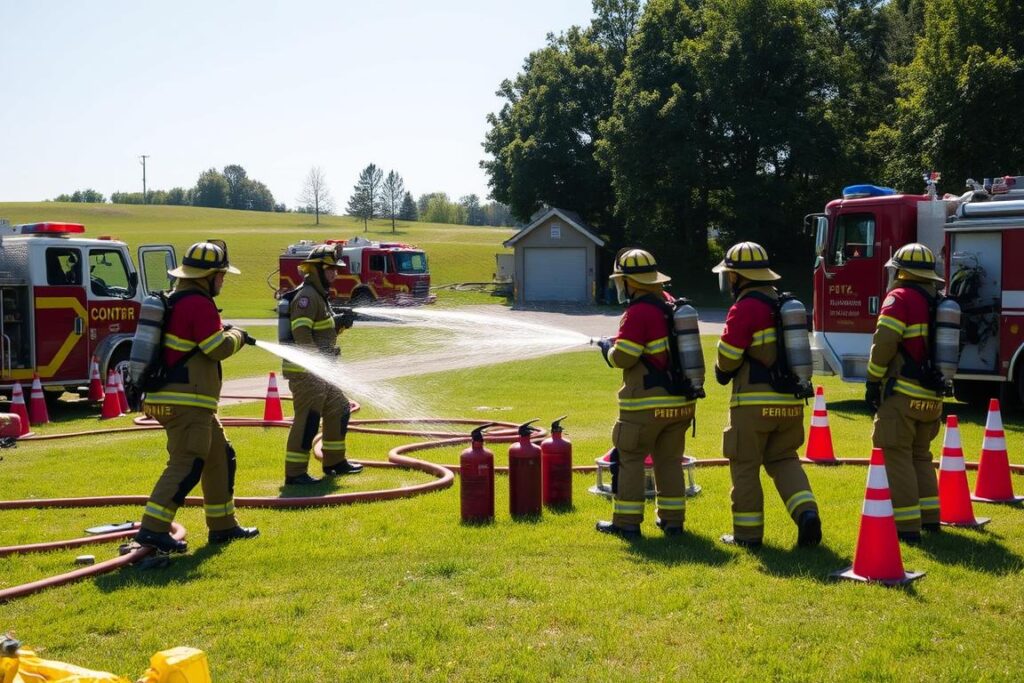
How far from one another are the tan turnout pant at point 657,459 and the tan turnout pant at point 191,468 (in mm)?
2915

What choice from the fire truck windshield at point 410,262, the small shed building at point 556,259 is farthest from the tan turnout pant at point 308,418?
the small shed building at point 556,259

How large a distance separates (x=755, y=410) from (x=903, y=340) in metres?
1.40

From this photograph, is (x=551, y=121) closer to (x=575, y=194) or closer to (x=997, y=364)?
(x=575, y=194)

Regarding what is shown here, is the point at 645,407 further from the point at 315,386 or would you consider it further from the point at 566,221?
the point at 566,221

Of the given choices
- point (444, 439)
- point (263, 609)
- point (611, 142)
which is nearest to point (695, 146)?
point (611, 142)

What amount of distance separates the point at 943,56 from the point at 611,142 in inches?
591

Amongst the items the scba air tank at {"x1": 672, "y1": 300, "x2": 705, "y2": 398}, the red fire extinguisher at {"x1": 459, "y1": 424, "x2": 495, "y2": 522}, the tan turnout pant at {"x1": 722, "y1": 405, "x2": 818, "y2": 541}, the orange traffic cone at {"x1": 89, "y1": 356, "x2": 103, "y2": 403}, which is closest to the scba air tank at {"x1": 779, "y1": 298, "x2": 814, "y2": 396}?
the tan turnout pant at {"x1": 722, "y1": 405, "x2": 818, "y2": 541}

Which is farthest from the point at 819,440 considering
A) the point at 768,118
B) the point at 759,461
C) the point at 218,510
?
the point at 768,118

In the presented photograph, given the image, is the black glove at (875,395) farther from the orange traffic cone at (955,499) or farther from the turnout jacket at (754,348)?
the turnout jacket at (754,348)

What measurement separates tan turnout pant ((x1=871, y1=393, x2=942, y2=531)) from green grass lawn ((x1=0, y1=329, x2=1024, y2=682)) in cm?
27

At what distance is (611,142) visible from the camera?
4541 cm

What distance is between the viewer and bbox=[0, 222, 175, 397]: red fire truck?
15031 mm

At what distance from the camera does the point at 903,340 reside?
7543mm

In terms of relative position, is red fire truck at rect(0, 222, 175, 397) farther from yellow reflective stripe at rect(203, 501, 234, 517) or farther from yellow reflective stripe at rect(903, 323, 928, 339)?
yellow reflective stripe at rect(903, 323, 928, 339)
